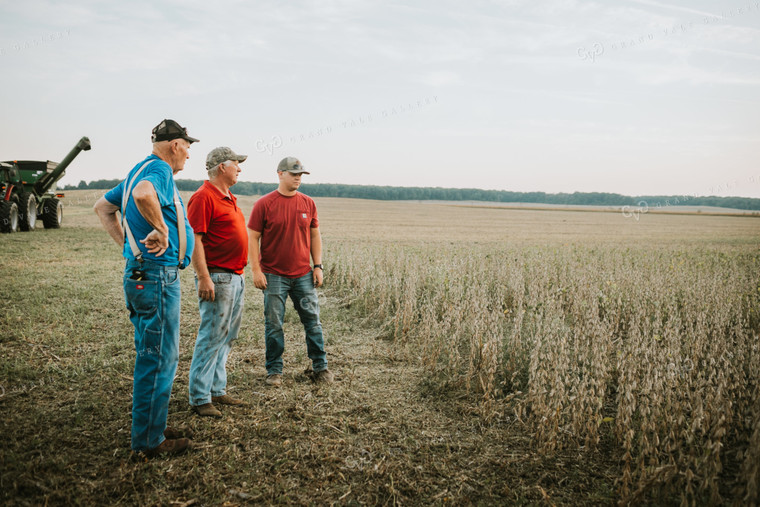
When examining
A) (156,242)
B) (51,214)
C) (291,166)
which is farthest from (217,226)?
(51,214)

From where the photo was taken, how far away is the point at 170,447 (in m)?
3.22

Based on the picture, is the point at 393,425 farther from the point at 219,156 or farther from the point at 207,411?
the point at 219,156

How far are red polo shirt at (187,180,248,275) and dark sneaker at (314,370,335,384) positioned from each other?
1497 millimetres

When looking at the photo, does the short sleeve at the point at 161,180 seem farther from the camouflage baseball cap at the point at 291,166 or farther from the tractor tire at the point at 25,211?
the tractor tire at the point at 25,211

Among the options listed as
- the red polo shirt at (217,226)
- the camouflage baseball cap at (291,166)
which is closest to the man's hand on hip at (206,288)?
the red polo shirt at (217,226)

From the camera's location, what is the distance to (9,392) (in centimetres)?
419

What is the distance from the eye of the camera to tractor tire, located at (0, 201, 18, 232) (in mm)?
16250

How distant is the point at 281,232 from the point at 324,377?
5.13ft

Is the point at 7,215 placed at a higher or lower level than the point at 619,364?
higher

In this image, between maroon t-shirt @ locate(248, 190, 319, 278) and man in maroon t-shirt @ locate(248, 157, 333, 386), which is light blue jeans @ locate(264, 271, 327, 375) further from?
maroon t-shirt @ locate(248, 190, 319, 278)

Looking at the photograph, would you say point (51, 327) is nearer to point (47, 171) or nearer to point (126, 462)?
point (126, 462)

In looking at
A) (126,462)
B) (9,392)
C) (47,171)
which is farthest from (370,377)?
(47,171)

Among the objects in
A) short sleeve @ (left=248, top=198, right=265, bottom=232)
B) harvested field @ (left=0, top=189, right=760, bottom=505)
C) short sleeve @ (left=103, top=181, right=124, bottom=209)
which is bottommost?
harvested field @ (left=0, top=189, right=760, bottom=505)

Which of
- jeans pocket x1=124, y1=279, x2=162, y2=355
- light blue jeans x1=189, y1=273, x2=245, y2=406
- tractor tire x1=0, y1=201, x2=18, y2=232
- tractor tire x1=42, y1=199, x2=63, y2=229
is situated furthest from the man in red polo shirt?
tractor tire x1=42, y1=199, x2=63, y2=229
